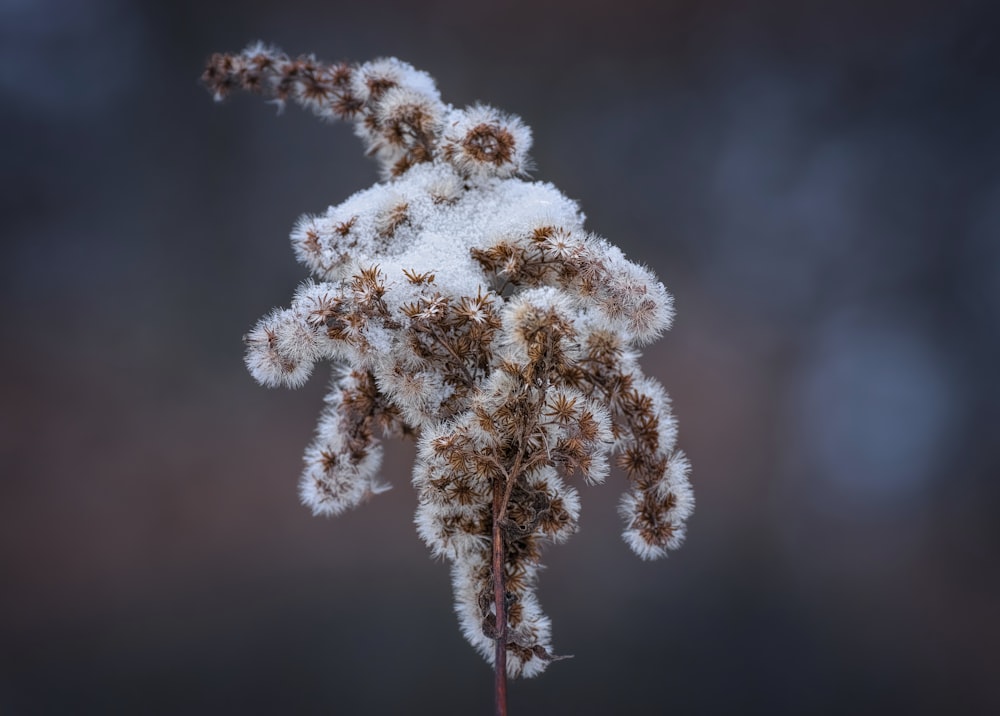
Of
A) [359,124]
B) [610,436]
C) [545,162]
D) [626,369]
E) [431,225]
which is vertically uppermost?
[545,162]

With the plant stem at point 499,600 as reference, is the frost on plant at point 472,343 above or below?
above

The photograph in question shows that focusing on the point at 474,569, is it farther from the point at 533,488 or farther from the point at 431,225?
the point at 431,225

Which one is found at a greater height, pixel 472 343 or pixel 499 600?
pixel 472 343

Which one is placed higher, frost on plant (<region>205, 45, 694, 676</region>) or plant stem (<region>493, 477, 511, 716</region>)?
frost on plant (<region>205, 45, 694, 676</region>)

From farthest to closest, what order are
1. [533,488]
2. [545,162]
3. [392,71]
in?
[545,162] → [392,71] → [533,488]

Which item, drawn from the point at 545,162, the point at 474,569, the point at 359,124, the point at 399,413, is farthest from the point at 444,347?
the point at 545,162
